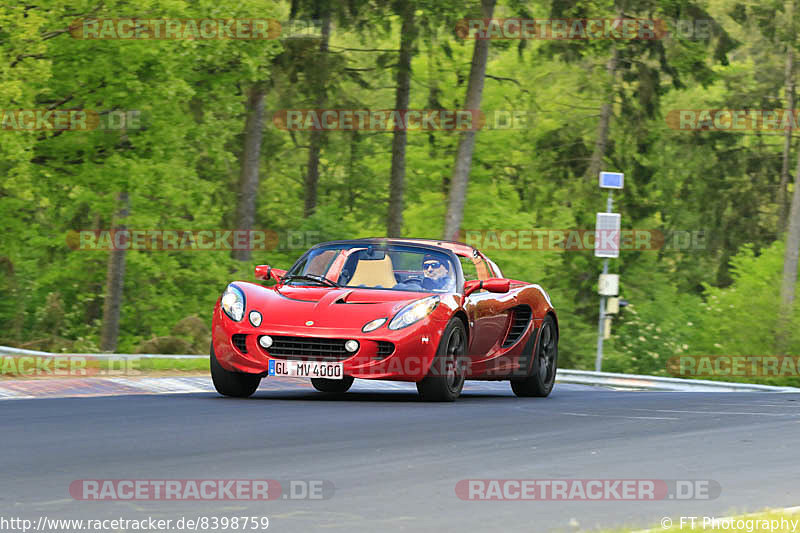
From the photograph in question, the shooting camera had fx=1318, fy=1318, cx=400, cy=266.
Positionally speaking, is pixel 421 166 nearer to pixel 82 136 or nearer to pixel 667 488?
pixel 82 136

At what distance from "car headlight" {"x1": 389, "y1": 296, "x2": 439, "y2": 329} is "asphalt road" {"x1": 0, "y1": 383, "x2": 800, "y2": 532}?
2.47 feet

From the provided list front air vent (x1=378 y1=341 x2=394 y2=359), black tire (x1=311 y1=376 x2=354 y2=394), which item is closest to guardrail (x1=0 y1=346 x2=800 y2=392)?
black tire (x1=311 y1=376 x2=354 y2=394)

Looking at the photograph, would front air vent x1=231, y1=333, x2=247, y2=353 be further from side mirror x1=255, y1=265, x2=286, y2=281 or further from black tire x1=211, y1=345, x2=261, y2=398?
side mirror x1=255, y1=265, x2=286, y2=281

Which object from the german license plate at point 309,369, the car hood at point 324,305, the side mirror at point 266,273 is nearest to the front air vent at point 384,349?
the car hood at point 324,305

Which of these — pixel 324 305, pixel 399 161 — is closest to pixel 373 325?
pixel 324 305

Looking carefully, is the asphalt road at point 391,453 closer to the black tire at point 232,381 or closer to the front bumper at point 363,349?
the black tire at point 232,381

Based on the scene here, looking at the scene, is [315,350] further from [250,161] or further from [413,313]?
[250,161]

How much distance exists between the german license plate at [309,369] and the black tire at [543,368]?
11.0ft

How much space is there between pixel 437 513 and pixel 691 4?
116 feet

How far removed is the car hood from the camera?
11.8 meters

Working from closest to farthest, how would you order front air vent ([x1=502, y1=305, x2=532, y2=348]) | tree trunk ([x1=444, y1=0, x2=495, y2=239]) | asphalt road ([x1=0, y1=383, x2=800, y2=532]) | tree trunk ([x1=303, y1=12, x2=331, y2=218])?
1. asphalt road ([x1=0, y1=383, x2=800, y2=532])
2. front air vent ([x1=502, y1=305, x2=532, y2=348])
3. tree trunk ([x1=444, y1=0, x2=495, y2=239])
4. tree trunk ([x1=303, y1=12, x2=331, y2=218])

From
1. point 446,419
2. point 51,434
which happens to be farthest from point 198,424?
point 446,419

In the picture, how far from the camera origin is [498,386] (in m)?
17.8

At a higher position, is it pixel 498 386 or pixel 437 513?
pixel 437 513
